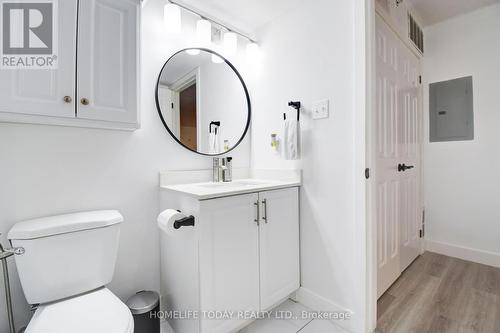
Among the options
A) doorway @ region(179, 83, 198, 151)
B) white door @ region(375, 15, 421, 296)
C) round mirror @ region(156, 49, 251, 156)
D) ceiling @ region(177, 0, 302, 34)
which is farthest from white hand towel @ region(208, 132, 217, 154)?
white door @ region(375, 15, 421, 296)

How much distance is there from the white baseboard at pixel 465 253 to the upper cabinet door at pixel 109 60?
3144 mm

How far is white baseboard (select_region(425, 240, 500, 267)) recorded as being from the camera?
207 cm

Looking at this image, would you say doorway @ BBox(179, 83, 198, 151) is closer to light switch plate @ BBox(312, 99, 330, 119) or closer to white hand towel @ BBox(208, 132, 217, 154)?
white hand towel @ BBox(208, 132, 217, 154)

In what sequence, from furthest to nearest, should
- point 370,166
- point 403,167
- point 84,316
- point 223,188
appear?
point 403,167, point 223,188, point 370,166, point 84,316

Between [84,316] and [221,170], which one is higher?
[221,170]

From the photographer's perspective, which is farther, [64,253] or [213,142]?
[213,142]

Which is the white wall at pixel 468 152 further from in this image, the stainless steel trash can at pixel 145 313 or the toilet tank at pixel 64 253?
the toilet tank at pixel 64 253

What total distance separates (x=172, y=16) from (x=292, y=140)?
119 cm

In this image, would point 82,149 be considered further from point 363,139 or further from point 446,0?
point 446,0

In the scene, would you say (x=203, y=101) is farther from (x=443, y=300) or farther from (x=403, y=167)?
(x=443, y=300)

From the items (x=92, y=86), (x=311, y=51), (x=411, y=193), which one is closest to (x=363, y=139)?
(x=311, y=51)

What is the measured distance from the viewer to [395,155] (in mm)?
1858

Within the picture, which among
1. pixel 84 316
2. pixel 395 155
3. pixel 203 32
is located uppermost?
pixel 203 32

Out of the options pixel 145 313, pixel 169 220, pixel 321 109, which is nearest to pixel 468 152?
pixel 321 109
